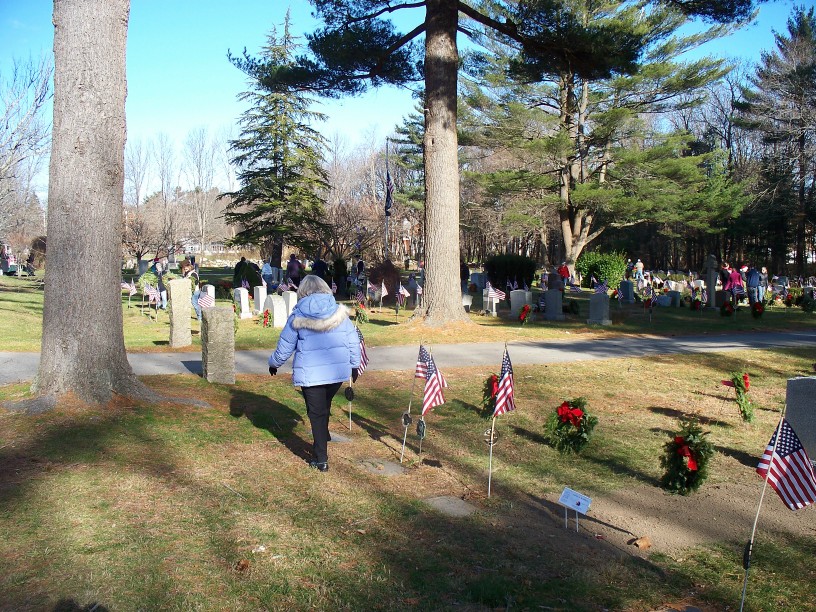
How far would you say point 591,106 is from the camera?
3556 centimetres

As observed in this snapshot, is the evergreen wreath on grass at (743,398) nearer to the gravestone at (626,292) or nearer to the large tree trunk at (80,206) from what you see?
the large tree trunk at (80,206)

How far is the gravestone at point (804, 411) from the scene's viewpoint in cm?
720

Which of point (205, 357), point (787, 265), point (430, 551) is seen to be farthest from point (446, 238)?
point (787, 265)

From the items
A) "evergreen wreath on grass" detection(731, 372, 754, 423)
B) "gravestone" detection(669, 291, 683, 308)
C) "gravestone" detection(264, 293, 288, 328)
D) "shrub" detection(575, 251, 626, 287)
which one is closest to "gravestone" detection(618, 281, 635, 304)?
"gravestone" detection(669, 291, 683, 308)

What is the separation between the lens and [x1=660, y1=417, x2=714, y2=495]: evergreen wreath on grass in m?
6.21

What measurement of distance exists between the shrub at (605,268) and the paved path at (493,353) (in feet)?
56.3

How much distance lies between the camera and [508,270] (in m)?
28.6

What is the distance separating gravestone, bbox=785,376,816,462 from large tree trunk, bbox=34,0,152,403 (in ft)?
23.2

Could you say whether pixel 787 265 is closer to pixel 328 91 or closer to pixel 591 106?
pixel 591 106

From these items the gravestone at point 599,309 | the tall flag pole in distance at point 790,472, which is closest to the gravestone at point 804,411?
the tall flag pole in distance at point 790,472

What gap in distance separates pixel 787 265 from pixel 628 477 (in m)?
48.1

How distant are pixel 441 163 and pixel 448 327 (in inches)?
148

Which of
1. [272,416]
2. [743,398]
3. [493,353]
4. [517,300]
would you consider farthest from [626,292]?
[272,416]

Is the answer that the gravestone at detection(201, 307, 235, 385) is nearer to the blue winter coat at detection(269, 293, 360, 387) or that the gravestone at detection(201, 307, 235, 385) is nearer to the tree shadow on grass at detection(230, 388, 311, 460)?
the tree shadow on grass at detection(230, 388, 311, 460)
